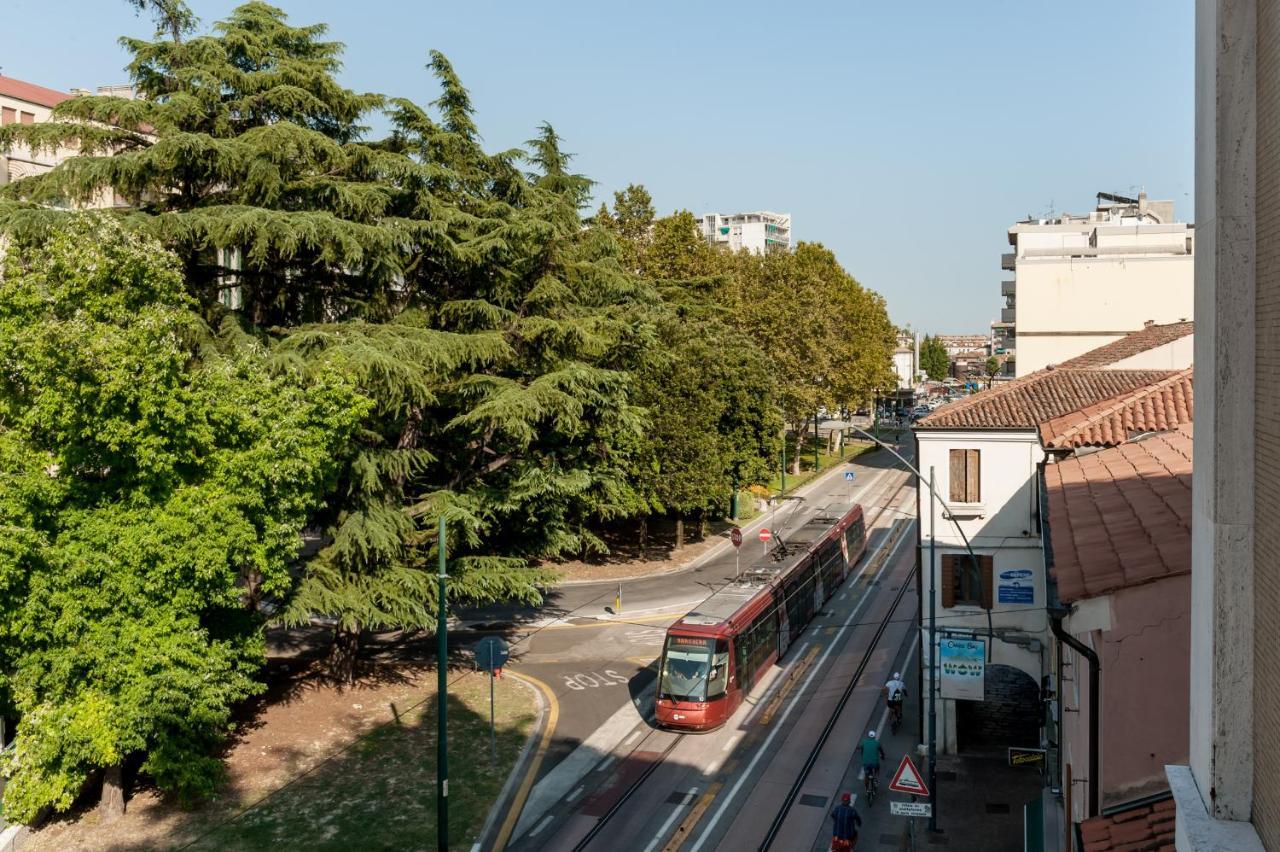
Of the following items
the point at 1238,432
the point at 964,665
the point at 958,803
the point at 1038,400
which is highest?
the point at 1038,400

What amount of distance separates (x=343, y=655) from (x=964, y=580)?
16.8 m

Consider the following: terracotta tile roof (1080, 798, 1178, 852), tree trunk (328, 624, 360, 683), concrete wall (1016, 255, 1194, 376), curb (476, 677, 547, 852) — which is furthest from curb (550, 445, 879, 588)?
terracotta tile roof (1080, 798, 1178, 852)

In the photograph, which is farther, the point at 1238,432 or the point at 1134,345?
the point at 1134,345

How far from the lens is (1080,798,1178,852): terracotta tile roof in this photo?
25.2 feet

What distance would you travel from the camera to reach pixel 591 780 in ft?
74.8

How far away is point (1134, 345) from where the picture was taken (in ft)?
119

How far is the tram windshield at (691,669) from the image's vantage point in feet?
83.3

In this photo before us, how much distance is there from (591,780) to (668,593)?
18066mm

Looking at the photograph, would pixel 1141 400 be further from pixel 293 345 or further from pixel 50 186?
pixel 50 186

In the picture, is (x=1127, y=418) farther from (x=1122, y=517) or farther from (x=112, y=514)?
(x=112, y=514)

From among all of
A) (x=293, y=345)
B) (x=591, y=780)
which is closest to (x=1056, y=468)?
(x=591, y=780)

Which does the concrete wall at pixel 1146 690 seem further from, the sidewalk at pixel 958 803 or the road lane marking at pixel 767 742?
the road lane marking at pixel 767 742

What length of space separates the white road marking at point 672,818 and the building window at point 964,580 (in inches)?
317

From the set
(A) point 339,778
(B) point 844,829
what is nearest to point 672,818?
(B) point 844,829
